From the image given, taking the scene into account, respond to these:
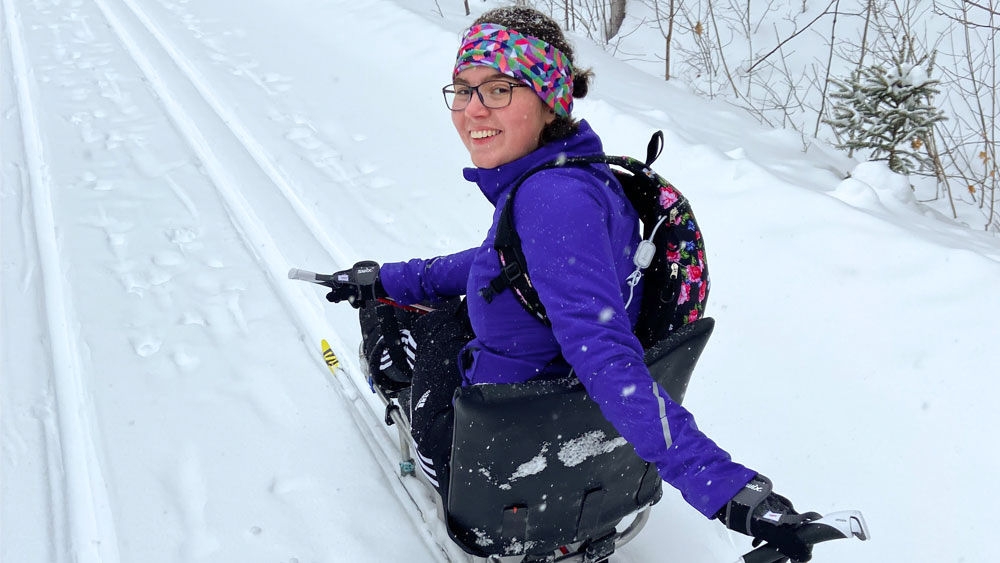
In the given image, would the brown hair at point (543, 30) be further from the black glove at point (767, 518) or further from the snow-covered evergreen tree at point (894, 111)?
the snow-covered evergreen tree at point (894, 111)

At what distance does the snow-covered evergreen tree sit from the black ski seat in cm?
402

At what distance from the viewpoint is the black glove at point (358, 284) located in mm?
2668

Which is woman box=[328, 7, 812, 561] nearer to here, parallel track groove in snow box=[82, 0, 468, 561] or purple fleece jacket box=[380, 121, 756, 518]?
purple fleece jacket box=[380, 121, 756, 518]

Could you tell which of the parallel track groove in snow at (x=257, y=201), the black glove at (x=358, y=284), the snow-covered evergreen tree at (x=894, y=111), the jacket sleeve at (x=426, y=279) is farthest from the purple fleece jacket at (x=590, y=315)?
the snow-covered evergreen tree at (x=894, y=111)

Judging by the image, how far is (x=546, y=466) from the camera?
1.89m

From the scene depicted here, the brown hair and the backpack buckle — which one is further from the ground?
the brown hair

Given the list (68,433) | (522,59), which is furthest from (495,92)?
(68,433)

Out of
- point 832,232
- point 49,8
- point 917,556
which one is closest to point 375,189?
point 832,232

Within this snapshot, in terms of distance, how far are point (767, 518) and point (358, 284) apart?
64.6 inches

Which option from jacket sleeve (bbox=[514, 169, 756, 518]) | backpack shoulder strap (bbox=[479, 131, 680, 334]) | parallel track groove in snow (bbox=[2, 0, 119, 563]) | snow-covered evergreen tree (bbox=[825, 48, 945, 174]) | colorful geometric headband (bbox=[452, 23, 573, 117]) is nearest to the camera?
jacket sleeve (bbox=[514, 169, 756, 518])

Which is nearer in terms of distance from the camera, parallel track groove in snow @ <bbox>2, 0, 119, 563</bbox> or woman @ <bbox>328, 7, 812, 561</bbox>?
woman @ <bbox>328, 7, 812, 561</bbox>

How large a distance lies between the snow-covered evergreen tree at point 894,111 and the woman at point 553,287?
3897 millimetres

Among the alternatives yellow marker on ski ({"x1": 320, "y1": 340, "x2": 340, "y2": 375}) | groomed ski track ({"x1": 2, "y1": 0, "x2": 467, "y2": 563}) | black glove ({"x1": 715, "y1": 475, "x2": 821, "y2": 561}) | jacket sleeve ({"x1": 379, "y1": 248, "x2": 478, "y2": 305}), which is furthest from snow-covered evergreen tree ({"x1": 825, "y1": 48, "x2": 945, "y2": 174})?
black glove ({"x1": 715, "y1": 475, "x2": 821, "y2": 561})

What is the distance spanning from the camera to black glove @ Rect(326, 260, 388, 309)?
2.67 m
